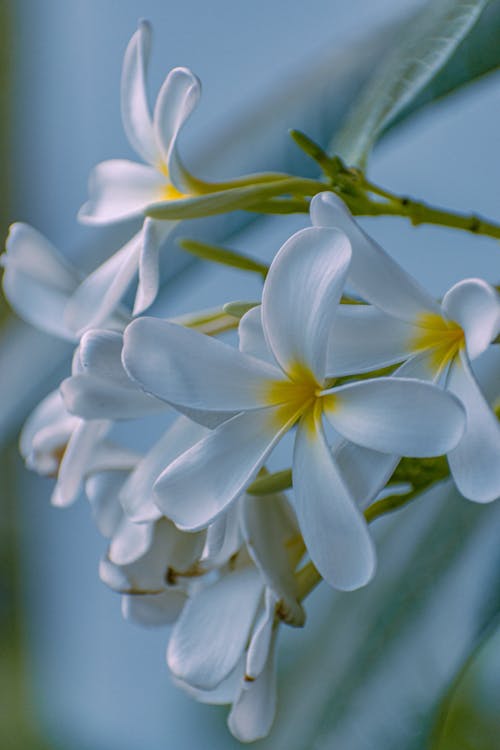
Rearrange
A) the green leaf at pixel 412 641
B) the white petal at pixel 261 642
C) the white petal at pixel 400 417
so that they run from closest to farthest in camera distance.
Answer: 1. the white petal at pixel 400 417
2. the white petal at pixel 261 642
3. the green leaf at pixel 412 641

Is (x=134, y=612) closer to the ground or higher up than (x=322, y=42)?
closer to the ground

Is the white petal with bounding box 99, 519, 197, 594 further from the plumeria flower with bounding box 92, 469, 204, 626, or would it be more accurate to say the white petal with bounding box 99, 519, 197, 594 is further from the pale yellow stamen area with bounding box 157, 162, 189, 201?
the pale yellow stamen area with bounding box 157, 162, 189, 201

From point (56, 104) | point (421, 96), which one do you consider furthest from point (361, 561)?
point (56, 104)

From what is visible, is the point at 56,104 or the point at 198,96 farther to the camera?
the point at 56,104

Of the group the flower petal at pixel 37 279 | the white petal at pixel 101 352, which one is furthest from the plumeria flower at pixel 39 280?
the white petal at pixel 101 352

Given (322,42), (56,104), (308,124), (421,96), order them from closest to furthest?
(421,96) < (308,124) < (322,42) < (56,104)

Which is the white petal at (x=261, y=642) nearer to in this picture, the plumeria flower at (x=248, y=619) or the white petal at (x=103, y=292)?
the plumeria flower at (x=248, y=619)

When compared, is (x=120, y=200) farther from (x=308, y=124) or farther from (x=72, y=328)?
(x=308, y=124)
